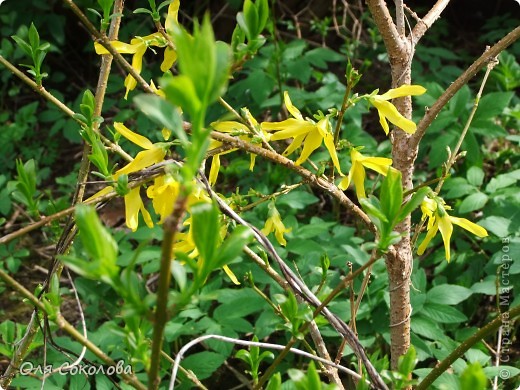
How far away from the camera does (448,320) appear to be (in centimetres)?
163

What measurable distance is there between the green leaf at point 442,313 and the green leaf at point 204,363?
1.63 feet

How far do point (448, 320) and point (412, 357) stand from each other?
0.82 m

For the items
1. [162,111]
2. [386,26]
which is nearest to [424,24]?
[386,26]

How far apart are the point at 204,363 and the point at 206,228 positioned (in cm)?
103

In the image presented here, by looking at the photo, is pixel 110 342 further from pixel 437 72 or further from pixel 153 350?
pixel 437 72

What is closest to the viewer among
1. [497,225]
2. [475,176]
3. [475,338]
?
[475,338]

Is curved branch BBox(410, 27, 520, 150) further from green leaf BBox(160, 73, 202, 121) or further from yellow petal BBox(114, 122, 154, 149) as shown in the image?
green leaf BBox(160, 73, 202, 121)

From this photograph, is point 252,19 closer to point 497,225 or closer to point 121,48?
point 121,48

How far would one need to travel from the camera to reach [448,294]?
1.65 metres

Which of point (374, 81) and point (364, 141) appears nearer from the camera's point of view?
point (364, 141)

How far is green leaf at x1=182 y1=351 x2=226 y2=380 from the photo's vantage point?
1.54 meters

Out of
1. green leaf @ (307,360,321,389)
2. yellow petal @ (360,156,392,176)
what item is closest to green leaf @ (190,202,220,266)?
green leaf @ (307,360,321,389)

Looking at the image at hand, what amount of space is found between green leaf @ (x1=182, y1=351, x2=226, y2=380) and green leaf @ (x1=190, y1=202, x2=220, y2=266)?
39.4 inches

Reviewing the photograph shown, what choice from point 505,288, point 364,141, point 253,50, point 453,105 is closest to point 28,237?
point 364,141
